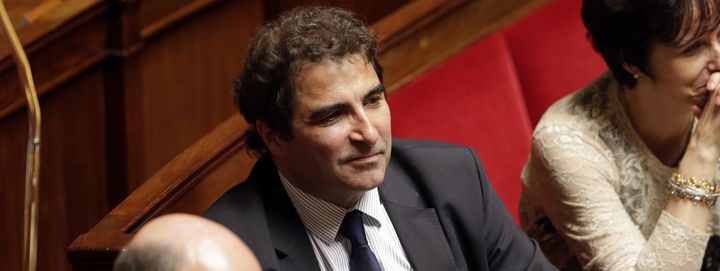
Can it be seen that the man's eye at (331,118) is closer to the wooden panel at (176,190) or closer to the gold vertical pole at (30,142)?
the wooden panel at (176,190)

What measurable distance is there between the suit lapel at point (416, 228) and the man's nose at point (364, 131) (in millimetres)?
172

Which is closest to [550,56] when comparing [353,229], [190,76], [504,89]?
[504,89]

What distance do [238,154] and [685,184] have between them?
32.4 inches

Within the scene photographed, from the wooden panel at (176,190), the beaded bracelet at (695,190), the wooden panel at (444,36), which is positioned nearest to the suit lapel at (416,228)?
the wooden panel at (176,190)

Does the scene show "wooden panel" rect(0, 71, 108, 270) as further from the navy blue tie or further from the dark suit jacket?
the navy blue tie

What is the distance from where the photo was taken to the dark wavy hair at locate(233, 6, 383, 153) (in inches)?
67.1

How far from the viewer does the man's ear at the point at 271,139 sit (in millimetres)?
1766

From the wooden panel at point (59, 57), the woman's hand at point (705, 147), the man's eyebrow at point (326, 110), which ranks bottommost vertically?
the woman's hand at point (705, 147)

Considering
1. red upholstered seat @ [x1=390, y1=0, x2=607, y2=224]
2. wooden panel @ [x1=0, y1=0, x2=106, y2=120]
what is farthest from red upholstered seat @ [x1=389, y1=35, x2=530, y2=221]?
wooden panel @ [x1=0, y1=0, x2=106, y2=120]

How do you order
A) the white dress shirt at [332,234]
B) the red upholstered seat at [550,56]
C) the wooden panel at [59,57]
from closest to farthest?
the white dress shirt at [332,234], the wooden panel at [59,57], the red upholstered seat at [550,56]

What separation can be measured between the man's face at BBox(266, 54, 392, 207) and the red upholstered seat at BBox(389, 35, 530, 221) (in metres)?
0.94

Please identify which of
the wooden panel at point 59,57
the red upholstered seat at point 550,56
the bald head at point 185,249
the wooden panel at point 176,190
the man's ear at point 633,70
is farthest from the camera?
the red upholstered seat at point 550,56

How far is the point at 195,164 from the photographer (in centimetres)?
193

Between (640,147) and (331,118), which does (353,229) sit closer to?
(331,118)
